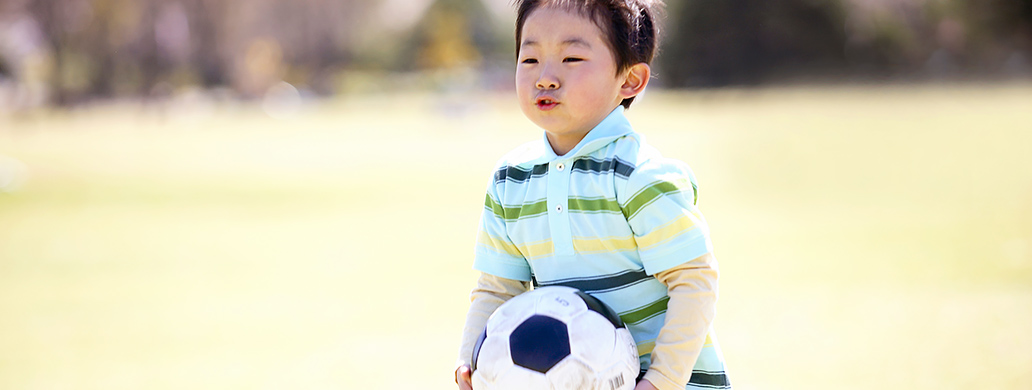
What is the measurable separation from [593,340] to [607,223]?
0.29 metres

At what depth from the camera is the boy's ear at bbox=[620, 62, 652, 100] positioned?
7.47 feet

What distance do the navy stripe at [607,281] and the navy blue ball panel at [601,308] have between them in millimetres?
72

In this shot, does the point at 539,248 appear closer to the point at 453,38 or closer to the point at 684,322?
the point at 684,322

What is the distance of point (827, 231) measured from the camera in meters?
8.68

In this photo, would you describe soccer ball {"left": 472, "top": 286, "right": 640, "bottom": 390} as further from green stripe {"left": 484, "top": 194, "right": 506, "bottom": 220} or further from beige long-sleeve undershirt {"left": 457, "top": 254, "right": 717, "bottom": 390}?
green stripe {"left": 484, "top": 194, "right": 506, "bottom": 220}

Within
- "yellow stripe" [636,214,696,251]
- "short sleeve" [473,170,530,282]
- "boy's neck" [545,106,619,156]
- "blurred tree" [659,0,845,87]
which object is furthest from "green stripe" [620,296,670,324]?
"blurred tree" [659,0,845,87]

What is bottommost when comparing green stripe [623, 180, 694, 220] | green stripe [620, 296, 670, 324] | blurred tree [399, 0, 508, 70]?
blurred tree [399, 0, 508, 70]

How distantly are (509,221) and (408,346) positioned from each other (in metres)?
3.21

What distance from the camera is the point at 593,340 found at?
2.06 meters

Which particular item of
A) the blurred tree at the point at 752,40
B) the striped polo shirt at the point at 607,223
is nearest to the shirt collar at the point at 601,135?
the striped polo shirt at the point at 607,223

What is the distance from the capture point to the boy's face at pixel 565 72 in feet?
7.13

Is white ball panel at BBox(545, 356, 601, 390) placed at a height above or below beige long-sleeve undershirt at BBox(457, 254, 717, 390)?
below

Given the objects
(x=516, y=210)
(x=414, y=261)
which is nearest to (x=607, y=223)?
(x=516, y=210)

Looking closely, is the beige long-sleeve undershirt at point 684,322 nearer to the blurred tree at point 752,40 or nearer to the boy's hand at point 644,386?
the boy's hand at point 644,386
